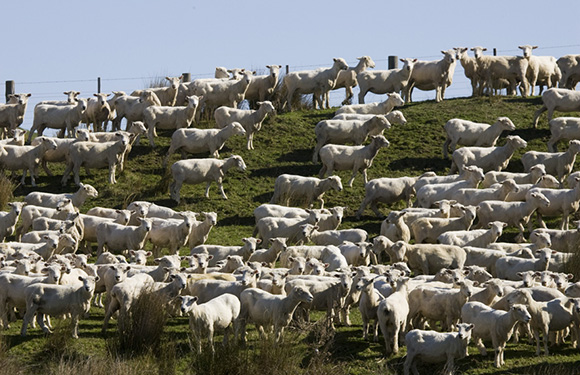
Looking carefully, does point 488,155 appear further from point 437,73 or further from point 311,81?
point 311,81

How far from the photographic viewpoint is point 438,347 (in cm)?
1653

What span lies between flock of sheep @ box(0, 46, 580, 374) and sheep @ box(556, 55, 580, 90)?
0.08 meters

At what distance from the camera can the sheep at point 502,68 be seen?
130 feet

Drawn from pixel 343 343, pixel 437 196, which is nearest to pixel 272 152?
pixel 437 196

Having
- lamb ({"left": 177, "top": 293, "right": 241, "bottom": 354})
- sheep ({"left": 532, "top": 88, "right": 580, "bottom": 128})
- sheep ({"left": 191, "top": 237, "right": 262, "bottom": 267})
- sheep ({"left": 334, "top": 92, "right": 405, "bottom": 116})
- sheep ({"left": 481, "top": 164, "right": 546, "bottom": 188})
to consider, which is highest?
sheep ({"left": 532, "top": 88, "right": 580, "bottom": 128})

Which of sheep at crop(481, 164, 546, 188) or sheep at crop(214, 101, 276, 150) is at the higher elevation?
sheep at crop(214, 101, 276, 150)

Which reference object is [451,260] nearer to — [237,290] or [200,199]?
[237,290]

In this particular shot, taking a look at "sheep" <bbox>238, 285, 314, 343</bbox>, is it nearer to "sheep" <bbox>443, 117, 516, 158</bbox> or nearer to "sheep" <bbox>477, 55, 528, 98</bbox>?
"sheep" <bbox>443, 117, 516, 158</bbox>

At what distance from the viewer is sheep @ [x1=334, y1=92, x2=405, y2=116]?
37562 millimetres

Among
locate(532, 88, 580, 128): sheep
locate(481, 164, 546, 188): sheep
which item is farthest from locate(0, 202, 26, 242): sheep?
locate(532, 88, 580, 128): sheep

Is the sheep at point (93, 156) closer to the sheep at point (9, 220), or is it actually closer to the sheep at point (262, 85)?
the sheep at point (9, 220)

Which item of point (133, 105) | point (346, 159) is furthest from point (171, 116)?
point (346, 159)

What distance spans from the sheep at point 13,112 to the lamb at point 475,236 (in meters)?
18.4

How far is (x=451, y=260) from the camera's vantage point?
23562 millimetres
